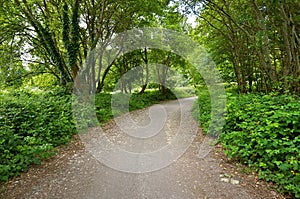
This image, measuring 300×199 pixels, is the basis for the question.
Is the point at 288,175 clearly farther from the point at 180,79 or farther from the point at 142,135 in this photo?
the point at 180,79

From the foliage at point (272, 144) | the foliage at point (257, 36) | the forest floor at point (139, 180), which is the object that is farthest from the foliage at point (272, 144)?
the foliage at point (257, 36)

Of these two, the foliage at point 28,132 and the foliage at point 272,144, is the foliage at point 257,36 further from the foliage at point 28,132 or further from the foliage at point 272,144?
the foliage at point 28,132

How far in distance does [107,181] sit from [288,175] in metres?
3.05

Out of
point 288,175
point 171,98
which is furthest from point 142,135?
point 171,98

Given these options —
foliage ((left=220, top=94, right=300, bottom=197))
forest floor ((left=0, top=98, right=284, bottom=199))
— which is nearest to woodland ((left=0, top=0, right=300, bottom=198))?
foliage ((left=220, top=94, right=300, bottom=197))

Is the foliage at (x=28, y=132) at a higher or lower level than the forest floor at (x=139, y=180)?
higher

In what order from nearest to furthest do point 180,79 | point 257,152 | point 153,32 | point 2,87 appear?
point 257,152
point 2,87
point 153,32
point 180,79

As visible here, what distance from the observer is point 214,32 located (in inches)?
384

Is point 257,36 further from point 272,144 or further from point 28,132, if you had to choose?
point 28,132

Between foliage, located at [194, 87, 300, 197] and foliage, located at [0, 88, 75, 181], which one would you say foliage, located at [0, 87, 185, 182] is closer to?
foliage, located at [0, 88, 75, 181]

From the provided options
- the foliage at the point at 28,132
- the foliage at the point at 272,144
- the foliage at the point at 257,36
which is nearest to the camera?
the foliage at the point at 272,144

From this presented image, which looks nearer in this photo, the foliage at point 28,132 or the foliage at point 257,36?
the foliage at point 28,132

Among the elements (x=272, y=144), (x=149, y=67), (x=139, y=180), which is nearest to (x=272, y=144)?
(x=272, y=144)

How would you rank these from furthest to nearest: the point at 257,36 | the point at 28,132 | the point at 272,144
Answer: the point at 257,36 → the point at 28,132 → the point at 272,144
